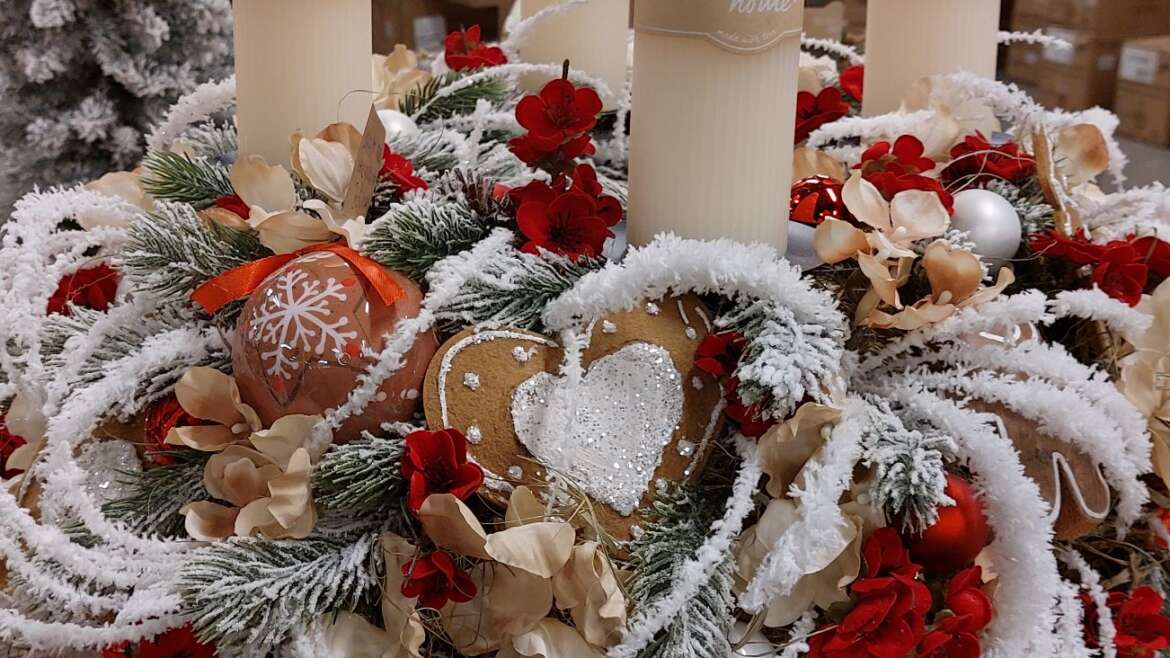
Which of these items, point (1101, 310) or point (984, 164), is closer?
point (1101, 310)

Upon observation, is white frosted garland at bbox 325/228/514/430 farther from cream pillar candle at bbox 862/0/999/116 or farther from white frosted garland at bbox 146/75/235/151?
cream pillar candle at bbox 862/0/999/116

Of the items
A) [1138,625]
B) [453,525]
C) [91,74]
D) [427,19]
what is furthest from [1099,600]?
[427,19]

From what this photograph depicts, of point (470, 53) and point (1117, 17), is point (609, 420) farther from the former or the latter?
point (1117, 17)

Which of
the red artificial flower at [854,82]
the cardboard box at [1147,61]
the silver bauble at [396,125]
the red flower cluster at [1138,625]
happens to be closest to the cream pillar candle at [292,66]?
the silver bauble at [396,125]

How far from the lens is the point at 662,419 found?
1.87 feet

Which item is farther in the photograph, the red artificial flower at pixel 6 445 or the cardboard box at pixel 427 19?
the cardboard box at pixel 427 19

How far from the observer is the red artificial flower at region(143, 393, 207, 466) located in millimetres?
615

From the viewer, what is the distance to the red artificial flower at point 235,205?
2.23 feet

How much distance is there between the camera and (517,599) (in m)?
0.54

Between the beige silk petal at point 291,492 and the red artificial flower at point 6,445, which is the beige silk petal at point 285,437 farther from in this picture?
the red artificial flower at point 6,445

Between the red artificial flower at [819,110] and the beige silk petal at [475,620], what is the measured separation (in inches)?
17.7

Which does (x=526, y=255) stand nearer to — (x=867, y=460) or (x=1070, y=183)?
(x=867, y=460)

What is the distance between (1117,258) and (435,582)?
0.45 m

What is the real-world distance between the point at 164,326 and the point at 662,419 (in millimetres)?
311
